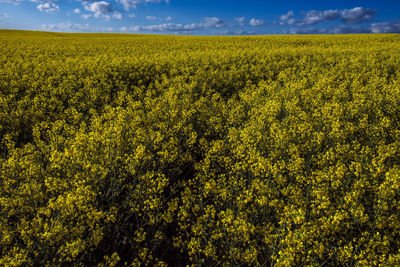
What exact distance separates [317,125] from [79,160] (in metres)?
7.47

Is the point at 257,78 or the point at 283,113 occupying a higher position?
the point at 257,78

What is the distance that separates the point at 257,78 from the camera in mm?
15125

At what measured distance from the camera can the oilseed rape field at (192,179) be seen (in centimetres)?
369

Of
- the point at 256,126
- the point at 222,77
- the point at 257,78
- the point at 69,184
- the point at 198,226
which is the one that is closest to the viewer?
the point at 198,226

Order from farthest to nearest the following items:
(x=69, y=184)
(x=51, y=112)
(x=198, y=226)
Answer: (x=51, y=112), (x=69, y=184), (x=198, y=226)

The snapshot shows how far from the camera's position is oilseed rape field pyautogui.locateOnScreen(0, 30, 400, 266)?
369 centimetres

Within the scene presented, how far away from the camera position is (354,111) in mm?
7391

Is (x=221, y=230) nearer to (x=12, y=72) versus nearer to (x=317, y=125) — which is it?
(x=317, y=125)

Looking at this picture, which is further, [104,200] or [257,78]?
[257,78]

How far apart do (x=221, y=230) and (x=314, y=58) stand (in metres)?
18.8

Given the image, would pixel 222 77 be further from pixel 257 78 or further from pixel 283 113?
pixel 283 113

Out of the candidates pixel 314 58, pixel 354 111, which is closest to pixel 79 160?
pixel 354 111

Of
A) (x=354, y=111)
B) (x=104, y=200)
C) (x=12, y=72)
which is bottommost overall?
(x=104, y=200)

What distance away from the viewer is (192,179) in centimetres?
584
